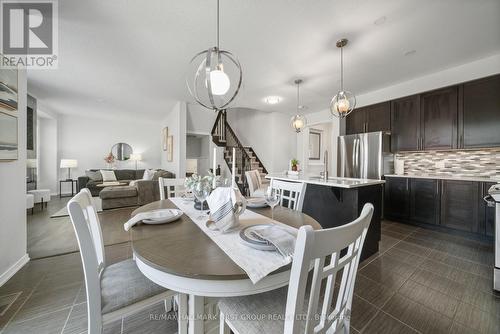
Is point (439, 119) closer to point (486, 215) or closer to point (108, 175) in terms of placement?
point (486, 215)

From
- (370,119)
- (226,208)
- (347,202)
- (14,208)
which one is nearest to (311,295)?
(226,208)

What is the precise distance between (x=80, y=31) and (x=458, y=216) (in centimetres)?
561

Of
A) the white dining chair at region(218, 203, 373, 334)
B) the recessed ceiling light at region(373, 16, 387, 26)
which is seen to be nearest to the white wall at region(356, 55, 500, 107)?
the recessed ceiling light at region(373, 16, 387, 26)

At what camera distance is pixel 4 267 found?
176 cm

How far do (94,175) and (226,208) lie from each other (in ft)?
22.1

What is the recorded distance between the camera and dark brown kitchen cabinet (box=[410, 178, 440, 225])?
119 inches

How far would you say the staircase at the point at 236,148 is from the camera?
5868mm

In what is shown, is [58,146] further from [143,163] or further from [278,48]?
[278,48]

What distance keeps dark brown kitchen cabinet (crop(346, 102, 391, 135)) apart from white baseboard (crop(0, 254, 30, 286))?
5.52 meters

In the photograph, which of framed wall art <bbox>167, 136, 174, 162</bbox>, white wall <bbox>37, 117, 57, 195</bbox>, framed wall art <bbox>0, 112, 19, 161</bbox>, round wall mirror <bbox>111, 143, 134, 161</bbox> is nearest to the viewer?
framed wall art <bbox>0, 112, 19, 161</bbox>

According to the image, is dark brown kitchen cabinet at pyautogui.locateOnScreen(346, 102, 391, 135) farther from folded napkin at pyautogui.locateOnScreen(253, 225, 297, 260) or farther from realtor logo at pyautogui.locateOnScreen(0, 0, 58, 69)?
realtor logo at pyautogui.locateOnScreen(0, 0, 58, 69)

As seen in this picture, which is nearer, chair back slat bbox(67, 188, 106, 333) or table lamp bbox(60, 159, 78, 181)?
chair back slat bbox(67, 188, 106, 333)

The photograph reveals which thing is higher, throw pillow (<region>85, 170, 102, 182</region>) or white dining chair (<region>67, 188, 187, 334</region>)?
throw pillow (<region>85, 170, 102, 182</region>)

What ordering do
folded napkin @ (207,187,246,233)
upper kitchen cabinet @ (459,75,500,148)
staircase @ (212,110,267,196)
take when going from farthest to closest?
staircase @ (212,110,267,196) < upper kitchen cabinet @ (459,75,500,148) < folded napkin @ (207,187,246,233)
